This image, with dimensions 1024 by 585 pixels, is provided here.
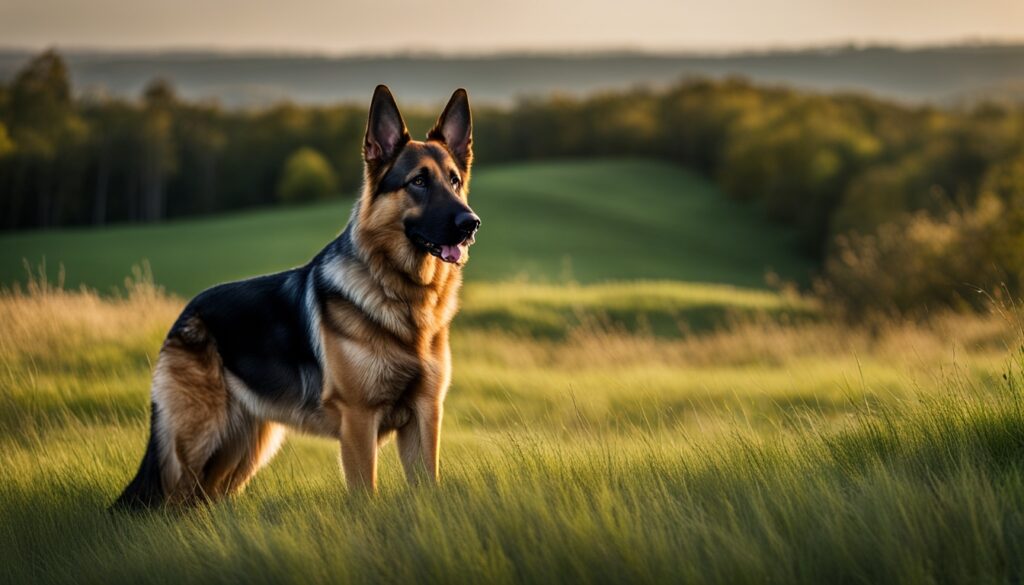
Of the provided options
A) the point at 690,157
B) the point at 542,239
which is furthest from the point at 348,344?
the point at 690,157

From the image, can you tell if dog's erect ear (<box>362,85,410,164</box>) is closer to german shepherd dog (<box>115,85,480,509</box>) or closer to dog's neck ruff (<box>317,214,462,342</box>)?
german shepherd dog (<box>115,85,480,509</box>)

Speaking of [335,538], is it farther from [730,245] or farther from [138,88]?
[730,245]

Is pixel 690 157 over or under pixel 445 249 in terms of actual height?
under

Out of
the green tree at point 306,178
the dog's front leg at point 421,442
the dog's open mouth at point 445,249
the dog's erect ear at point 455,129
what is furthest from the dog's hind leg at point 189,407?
the green tree at point 306,178

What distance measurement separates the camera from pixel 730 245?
59562 mm

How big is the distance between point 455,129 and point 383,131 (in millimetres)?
521

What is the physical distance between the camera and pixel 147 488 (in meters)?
5.32

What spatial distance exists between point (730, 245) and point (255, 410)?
186 ft

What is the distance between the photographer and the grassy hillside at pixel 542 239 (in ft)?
135

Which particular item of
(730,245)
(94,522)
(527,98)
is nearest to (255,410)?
(94,522)

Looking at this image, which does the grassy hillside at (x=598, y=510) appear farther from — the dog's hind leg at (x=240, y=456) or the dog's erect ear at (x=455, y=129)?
the dog's erect ear at (x=455, y=129)

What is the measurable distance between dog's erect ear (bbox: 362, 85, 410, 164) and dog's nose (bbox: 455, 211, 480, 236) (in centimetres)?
63

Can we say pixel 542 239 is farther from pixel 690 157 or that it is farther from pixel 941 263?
pixel 690 157

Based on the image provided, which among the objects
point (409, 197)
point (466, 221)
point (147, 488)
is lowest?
point (147, 488)
